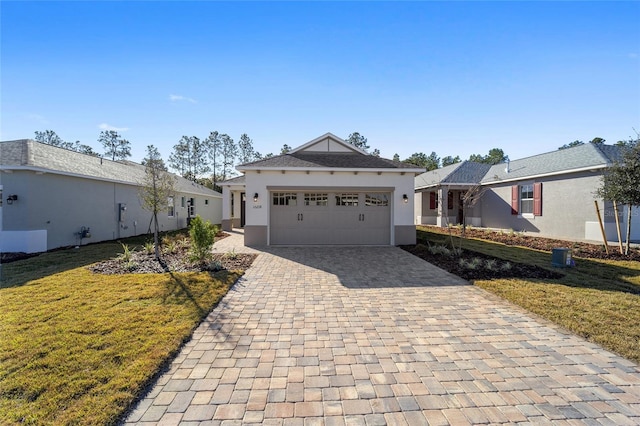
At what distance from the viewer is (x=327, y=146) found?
14141 millimetres

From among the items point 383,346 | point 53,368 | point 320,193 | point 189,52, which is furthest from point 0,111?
point 383,346

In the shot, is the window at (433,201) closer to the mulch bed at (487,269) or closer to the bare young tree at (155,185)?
the mulch bed at (487,269)

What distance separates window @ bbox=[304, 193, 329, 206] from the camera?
1226 centimetres

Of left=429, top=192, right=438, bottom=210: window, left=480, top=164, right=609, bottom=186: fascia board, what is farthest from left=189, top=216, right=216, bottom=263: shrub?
left=429, top=192, right=438, bottom=210: window

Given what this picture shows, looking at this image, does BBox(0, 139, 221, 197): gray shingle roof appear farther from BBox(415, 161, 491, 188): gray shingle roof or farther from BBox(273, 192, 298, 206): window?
BBox(415, 161, 491, 188): gray shingle roof

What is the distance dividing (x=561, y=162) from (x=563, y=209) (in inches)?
104

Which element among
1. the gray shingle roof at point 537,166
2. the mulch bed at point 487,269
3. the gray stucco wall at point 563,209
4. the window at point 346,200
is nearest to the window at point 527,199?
the gray stucco wall at point 563,209

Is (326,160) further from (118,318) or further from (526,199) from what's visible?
(526,199)

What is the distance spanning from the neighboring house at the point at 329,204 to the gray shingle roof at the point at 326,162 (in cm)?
4

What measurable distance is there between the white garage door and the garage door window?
0.15 ft

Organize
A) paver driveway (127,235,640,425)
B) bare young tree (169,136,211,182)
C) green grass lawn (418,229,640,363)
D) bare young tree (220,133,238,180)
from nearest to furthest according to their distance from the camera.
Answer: paver driveway (127,235,640,425), green grass lawn (418,229,640,363), bare young tree (169,136,211,182), bare young tree (220,133,238,180)

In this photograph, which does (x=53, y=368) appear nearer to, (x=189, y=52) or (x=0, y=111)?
(x=0, y=111)

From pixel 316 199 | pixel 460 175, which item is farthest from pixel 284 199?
pixel 460 175

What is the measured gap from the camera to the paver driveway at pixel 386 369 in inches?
99.1
